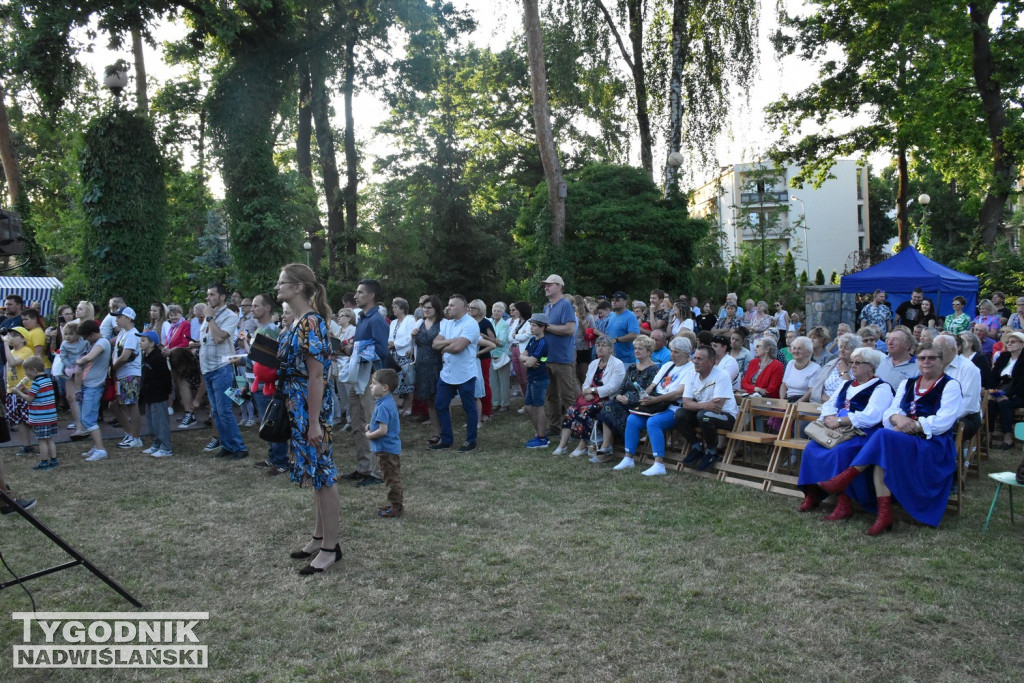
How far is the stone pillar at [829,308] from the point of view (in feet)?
55.1

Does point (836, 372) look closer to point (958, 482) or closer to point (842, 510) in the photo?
point (958, 482)

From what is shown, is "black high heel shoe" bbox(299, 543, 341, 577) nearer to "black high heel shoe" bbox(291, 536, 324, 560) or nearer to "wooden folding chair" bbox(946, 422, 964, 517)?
"black high heel shoe" bbox(291, 536, 324, 560)

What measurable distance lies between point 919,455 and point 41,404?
8.42 metres

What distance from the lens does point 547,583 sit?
450 cm

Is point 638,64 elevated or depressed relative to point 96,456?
elevated

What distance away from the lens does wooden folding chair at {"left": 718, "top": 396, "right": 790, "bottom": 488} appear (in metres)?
6.98

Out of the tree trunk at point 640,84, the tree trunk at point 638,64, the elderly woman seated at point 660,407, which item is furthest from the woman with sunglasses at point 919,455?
the tree trunk at point 640,84

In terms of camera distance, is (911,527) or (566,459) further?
(566,459)

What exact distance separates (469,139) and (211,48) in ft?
48.5

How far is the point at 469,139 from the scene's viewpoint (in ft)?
98.5

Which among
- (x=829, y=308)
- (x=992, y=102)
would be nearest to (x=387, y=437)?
(x=829, y=308)

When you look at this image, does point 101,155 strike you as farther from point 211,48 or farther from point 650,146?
point 650,146

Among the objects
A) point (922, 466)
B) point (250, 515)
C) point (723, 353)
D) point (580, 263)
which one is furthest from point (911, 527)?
point (580, 263)

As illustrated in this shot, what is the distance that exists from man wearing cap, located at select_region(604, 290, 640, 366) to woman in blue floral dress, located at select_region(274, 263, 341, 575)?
17.9 feet
